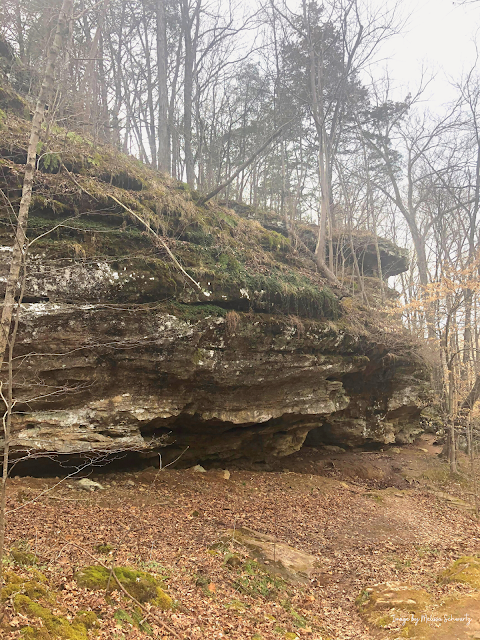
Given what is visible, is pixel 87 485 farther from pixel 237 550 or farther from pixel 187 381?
pixel 237 550

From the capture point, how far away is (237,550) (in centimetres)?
686

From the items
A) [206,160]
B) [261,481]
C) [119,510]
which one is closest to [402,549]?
[261,481]

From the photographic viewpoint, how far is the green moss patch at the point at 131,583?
4642 mm

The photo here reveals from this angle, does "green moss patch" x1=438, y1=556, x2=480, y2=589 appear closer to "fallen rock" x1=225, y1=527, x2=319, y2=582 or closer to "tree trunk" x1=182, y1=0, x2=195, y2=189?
"fallen rock" x1=225, y1=527, x2=319, y2=582

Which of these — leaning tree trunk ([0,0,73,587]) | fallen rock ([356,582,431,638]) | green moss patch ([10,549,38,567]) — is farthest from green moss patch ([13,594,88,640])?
fallen rock ([356,582,431,638])

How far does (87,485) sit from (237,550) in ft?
11.7

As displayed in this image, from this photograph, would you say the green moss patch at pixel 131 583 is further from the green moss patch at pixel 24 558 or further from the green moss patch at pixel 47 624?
the green moss patch at pixel 47 624

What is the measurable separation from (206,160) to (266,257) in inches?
332

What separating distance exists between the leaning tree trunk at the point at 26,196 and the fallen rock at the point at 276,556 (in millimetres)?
5600

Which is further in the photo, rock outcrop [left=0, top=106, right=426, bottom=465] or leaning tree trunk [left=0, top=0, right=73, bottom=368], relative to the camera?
rock outcrop [left=0, top=106, right=426, bottom=465]

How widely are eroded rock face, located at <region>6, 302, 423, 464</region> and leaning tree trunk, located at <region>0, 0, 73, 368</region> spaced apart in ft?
8.42

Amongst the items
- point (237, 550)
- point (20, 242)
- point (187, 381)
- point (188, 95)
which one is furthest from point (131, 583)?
point (188, 95)

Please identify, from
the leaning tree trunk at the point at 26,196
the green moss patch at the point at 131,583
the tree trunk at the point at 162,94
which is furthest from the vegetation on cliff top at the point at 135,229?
the green moss patch at the point at 131,583

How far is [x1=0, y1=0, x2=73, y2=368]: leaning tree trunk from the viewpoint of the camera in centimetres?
416
